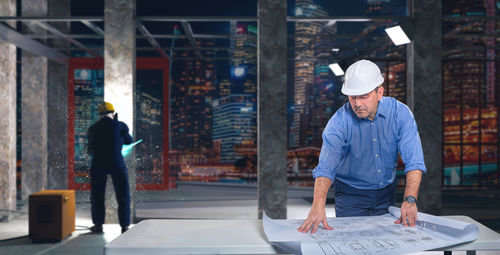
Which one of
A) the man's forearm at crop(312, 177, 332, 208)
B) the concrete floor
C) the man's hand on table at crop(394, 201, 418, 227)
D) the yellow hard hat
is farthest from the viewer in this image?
the yellow hard hat

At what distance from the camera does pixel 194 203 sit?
9336mm

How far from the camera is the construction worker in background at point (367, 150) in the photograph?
2271 millimetres

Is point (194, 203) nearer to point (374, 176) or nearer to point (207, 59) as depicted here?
point (207, 59)

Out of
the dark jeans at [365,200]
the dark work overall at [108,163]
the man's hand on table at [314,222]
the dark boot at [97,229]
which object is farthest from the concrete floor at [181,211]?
the man's hand on table at [314,222]

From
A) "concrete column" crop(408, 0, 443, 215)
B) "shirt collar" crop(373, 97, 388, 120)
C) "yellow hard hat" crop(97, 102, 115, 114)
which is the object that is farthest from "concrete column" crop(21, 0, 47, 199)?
"shirt collar" crop(373, 97, 388, 120)

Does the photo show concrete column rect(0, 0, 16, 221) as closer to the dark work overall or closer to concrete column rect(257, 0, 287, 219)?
the dark work overall

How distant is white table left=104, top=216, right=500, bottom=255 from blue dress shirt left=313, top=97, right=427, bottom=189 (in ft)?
2.43

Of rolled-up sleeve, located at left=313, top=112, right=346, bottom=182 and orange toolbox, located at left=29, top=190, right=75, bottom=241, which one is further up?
rolled-up sleeve, located at left=313, top=112, right=346, bottom=182

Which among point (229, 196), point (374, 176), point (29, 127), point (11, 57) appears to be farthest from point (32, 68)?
point (374, 176)

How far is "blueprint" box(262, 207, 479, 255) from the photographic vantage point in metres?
1.54

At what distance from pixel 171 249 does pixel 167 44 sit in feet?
32.4

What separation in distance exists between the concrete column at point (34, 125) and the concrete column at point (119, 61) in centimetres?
384

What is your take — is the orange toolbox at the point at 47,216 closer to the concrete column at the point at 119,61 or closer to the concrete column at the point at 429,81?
the concrete column at the point at 119,61

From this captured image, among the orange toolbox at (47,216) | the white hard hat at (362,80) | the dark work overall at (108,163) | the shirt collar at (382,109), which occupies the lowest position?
the orange toolbox at (47,216)
